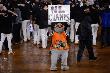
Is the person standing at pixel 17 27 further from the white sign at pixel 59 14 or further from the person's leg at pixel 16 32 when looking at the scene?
the white sign at pixel 59 14

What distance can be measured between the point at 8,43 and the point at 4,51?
3.70 ft

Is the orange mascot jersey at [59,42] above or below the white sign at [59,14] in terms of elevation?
below

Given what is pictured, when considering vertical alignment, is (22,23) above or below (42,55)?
above

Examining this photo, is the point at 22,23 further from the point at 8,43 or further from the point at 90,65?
the point at 90,65

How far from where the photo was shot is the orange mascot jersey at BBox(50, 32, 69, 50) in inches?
559

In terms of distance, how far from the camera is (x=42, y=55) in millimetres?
17469

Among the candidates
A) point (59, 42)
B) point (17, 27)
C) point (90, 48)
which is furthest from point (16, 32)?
point (59, 42)

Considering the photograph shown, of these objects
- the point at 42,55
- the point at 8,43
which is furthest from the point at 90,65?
the point at 8,43

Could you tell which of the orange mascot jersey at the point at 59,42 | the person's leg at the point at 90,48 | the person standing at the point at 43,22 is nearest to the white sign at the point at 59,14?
the orange mascot jersey at the point at 59,42

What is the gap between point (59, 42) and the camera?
46.6ft

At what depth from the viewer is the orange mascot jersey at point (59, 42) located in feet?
46.5

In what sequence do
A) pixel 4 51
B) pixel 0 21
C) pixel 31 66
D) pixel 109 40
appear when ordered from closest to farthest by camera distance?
pixel 31 66 → pixel 0 21 → pixel 4 51 → pixel 109 40

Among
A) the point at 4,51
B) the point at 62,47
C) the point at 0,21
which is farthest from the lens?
the point at 4,51

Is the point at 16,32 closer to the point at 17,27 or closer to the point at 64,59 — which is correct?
the point at 17,27
